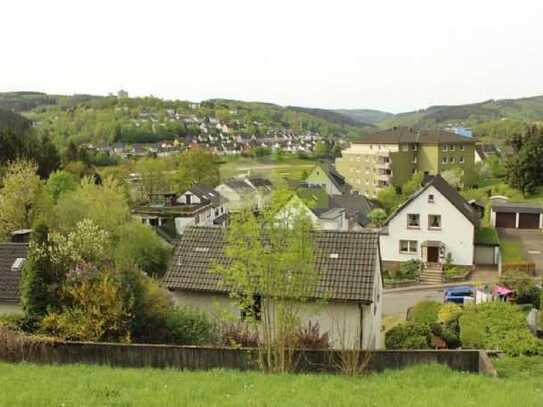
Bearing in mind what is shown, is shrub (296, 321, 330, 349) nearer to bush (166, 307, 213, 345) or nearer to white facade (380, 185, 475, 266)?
bush (166, 307, 213, 345)

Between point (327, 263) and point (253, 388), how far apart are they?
27.4 ft

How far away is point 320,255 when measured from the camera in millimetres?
18672

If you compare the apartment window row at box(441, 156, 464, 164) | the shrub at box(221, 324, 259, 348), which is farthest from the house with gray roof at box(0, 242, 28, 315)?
the apartment window row at box(441, 156, 464, 164)

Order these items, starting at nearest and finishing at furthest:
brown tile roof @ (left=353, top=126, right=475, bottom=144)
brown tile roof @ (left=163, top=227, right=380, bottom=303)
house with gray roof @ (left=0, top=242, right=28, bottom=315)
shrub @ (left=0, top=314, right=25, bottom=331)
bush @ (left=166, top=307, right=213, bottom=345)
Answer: shrub @ (left=0, top=314, right=25, bottom=331) < bush @ (left=166, top=307, right=213, bottom=345) < brown tile roof @ (left=163, top=227, right=380, bottom=303) < house with gray roof @ (left=0, top=242, right=28, bottom=315) < brown tile roof @ (left=353, top=126, right=475, bottom=144)

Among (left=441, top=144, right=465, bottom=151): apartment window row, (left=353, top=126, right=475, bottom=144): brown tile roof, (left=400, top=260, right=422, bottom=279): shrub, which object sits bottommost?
(left=400, top=260, right=422, bottom=279): shrub

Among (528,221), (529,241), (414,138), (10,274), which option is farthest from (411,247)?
(414,138)

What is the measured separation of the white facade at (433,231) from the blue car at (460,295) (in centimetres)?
655

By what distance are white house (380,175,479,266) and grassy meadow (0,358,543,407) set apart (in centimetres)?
2701

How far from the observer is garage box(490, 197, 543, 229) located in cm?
4731

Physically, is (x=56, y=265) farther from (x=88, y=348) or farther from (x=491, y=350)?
(x=491, y=350)

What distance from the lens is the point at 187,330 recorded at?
16.6m

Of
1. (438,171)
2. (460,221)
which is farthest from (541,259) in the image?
(438,171)

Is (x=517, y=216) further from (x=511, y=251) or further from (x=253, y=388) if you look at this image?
(x=253, y=388)

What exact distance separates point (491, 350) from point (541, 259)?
26.5m
